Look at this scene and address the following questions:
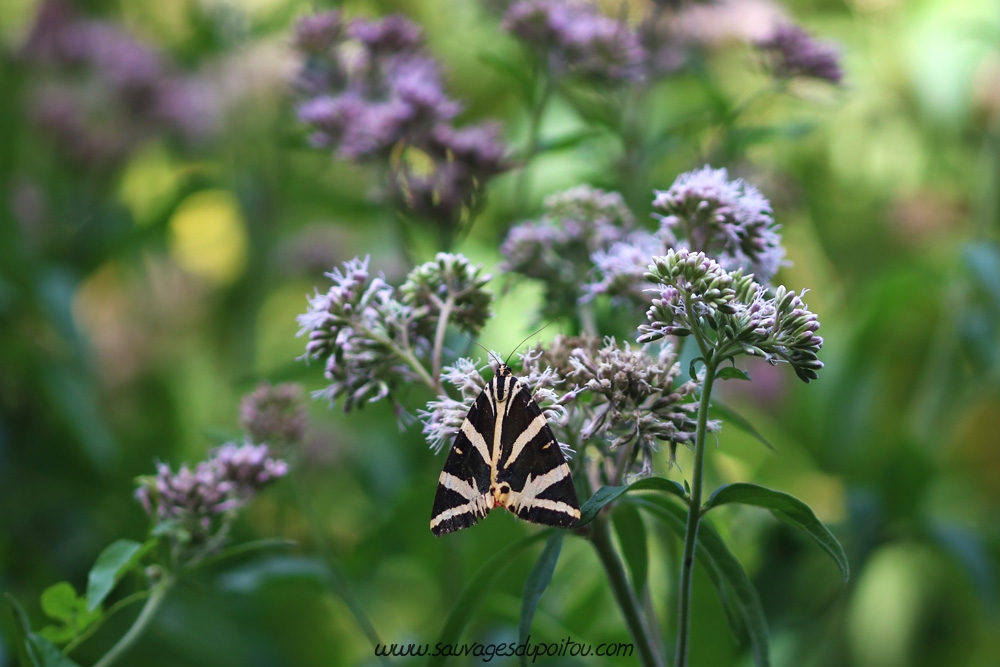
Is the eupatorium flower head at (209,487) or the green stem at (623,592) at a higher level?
the eupatorium flower head at (209,487)

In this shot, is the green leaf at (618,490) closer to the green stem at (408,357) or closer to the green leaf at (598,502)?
the green leaf at (598,502)

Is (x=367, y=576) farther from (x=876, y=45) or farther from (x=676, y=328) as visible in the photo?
(x=876, y=45)

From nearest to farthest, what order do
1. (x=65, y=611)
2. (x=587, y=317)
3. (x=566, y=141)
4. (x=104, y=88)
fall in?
1. (x=65, y=611)
2. (x=587, y=317)
3. (x=566, y=141)
4. (x=104, y=88)

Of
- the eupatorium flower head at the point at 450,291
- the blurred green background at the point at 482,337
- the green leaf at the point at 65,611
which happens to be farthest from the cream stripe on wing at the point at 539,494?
the green leaf at the point at 65,611

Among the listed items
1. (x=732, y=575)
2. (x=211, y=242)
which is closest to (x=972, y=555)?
(x=732, y=575)

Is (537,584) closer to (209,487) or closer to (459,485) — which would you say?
(459,485)

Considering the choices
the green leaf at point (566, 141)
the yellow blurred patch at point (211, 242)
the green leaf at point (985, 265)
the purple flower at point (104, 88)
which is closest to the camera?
the green leaf at point (566, 141)
